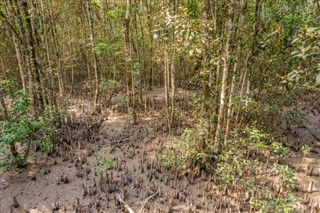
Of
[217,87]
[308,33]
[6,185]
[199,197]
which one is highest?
[308,33]

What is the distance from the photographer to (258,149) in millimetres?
6434

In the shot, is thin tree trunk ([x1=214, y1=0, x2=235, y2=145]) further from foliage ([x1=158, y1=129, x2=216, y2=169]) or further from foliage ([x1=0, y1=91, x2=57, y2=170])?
foliage ([x1=0, y1=91, x2=57, y2=170])

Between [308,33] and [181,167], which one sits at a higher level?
[308,33]

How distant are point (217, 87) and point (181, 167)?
6.93 ft

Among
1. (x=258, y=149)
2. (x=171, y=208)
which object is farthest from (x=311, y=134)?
(x=171, y=208)

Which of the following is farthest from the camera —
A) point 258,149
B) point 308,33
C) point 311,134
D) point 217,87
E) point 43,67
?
point 311,134

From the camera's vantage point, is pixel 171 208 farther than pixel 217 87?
No

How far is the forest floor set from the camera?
4656 mm

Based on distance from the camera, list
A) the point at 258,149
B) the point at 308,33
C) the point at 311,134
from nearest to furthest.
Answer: the point at 308,33 < the point at 258,149 < the point at 311,134

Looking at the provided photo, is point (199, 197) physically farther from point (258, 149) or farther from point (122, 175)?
point (258, 149)

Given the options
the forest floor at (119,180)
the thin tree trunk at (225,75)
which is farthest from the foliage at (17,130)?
the thin tree trunk at (225,75)

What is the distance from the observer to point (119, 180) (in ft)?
18.1

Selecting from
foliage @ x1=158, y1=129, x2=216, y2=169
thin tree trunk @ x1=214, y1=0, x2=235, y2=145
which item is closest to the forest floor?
foliage @ x1=158, y1=129, x2=216, y2=169

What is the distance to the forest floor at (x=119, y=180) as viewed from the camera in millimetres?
4656
